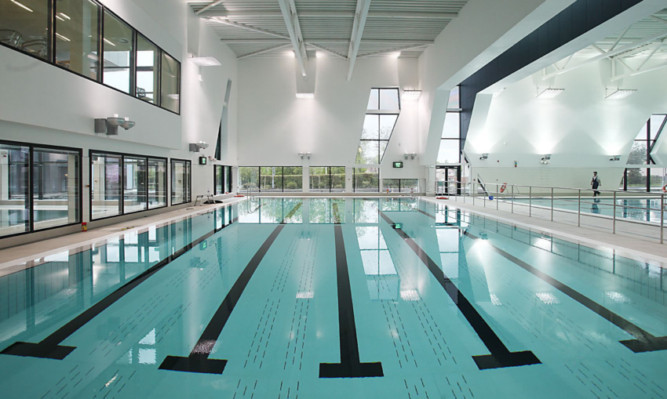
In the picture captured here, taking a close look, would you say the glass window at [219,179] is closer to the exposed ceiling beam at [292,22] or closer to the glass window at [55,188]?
the exposed ceiling beam at [292,22]

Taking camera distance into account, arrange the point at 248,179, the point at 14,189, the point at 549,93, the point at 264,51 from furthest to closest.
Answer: the point at 248,179, the point at 264,51, the point at 549,93, the point at 14,189

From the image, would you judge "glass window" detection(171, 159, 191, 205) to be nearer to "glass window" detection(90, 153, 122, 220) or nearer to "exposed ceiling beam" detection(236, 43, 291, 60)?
"glass window" detection(90, 153, 122, 220)

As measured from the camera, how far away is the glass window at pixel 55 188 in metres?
6.23

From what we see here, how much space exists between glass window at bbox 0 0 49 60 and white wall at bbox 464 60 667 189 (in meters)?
16.7

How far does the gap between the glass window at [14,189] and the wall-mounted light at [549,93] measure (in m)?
18.9

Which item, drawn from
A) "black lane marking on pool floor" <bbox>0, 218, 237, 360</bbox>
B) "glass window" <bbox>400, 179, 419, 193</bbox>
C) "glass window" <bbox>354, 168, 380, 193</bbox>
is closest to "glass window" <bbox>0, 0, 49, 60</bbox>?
"black lane marking on pool floor" <bbox>0, 218, 237, 360</bbox>

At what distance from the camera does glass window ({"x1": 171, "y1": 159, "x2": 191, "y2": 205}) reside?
38.0 ft

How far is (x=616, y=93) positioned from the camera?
59.2ft

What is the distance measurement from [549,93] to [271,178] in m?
14.5

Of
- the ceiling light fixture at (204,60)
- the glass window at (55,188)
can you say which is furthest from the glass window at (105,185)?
the ceiling light fixture at (204,60)

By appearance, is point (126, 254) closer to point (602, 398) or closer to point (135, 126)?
point (135, 126)

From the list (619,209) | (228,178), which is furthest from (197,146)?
(619,209)

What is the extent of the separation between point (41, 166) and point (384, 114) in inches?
624

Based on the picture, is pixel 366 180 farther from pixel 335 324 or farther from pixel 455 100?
pixel 335 324
